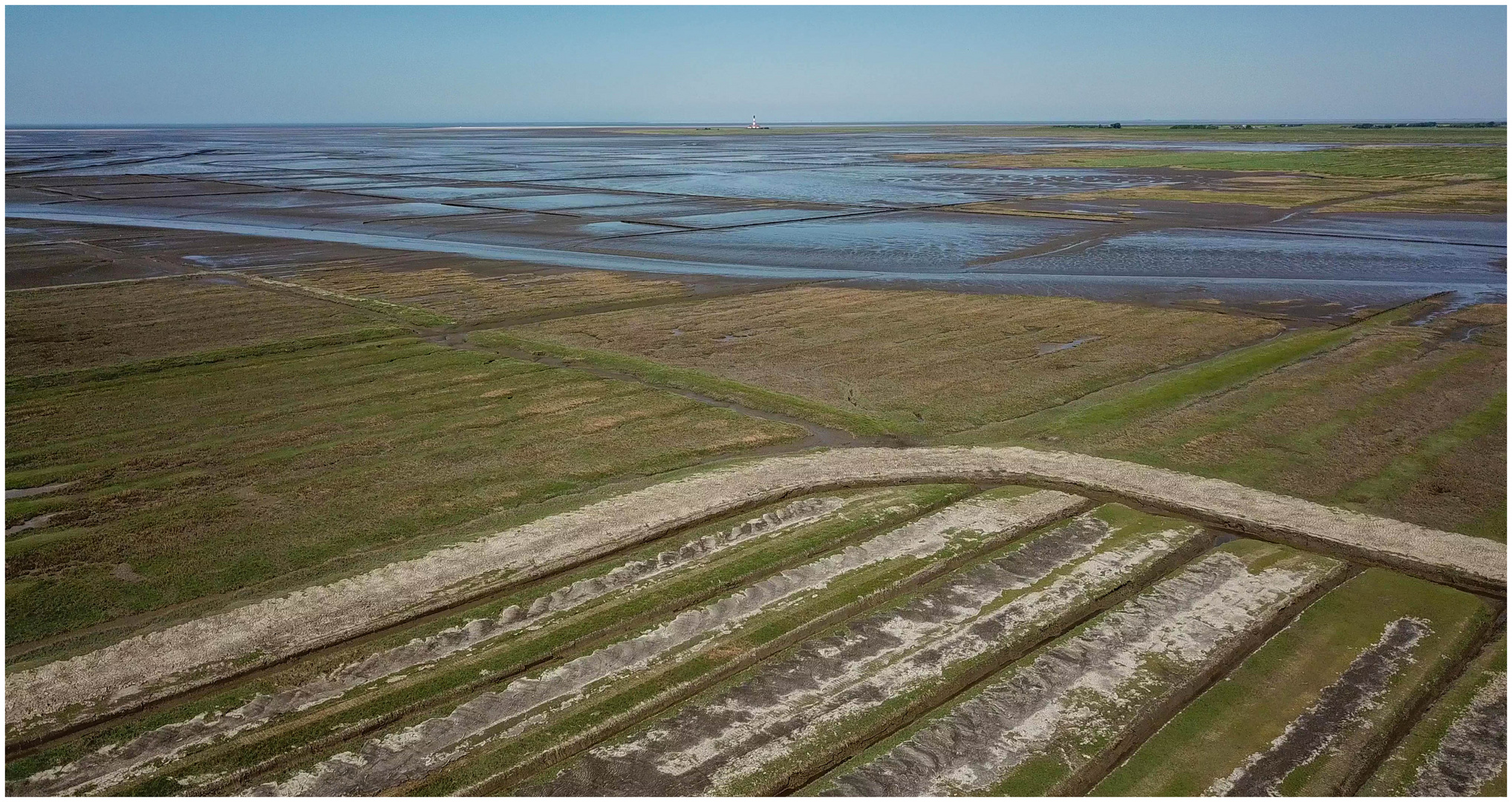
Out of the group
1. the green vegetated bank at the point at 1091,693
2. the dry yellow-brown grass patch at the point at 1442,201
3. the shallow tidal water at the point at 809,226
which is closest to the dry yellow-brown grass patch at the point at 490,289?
the shallow tidal water at the point at 809,226

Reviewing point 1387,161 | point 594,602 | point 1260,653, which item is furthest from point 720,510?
point 1387,161

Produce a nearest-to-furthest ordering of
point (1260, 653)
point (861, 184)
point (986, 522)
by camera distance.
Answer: point (1260, 653)
point (986, 522)
point (861, 184)

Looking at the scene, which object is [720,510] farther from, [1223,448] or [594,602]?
[1223,448]

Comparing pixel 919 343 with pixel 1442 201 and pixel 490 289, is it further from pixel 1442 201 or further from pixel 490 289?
pixel 1442 201

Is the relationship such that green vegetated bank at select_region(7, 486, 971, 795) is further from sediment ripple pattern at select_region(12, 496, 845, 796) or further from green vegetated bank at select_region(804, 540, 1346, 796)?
green vegetated bank at select_region(804, 540, 1346, 796)

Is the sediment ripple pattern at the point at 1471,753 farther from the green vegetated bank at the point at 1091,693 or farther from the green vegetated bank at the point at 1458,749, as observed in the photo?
the green vegetated bank at the point at 1091,693

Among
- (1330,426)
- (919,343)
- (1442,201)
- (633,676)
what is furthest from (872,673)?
(1442,201)
